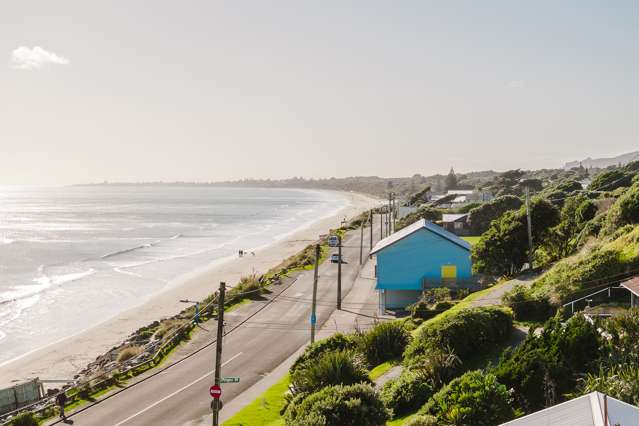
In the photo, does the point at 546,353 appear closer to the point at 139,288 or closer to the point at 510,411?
the point at 510,411

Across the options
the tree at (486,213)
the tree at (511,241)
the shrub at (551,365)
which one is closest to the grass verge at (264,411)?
the shrub at (551,365)

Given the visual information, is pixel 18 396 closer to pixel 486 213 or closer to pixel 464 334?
pixel 464 334

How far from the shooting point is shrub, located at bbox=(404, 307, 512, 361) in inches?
735

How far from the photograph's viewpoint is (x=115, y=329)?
42.2 metres

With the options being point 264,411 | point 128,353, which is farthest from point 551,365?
point 128,353

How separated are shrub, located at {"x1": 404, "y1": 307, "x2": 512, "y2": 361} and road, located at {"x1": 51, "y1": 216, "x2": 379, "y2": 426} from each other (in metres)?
8.56

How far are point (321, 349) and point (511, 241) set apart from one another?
1989 cm

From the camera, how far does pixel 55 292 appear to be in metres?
56.8

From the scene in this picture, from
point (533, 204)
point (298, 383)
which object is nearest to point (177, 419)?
point (298, 383)

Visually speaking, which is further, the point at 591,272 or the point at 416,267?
the point at 416,267

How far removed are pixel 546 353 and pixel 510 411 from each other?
8.48 ft

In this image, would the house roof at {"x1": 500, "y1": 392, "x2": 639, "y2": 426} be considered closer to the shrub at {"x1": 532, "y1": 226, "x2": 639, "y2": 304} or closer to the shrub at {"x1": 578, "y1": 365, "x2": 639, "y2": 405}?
the shrub at {"x1": 578, "y1": 365, "x2": 639, "y2": 405}

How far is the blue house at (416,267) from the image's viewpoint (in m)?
38.3

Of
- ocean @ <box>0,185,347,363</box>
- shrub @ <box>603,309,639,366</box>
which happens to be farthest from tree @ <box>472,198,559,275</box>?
ocean @ <box>0,185,347,363</box>
